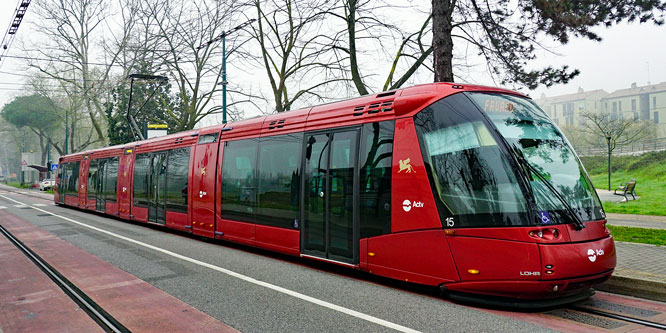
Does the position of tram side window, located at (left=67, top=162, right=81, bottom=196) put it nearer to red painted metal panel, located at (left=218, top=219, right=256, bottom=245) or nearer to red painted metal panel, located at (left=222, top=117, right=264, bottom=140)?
red painted metal panel, located at (left=222, top=117, right=264, bottom=140)

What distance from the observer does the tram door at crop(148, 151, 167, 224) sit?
14.3 meters

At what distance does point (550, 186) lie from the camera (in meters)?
5.61

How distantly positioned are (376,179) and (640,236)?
770cm

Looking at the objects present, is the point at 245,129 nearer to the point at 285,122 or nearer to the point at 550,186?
the point at 285,122

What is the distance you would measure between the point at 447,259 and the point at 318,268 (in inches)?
124

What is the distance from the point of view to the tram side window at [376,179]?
22.3ft

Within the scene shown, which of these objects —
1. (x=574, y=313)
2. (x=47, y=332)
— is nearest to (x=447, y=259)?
(x=574, y=313)

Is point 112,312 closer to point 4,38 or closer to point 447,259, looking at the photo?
point 447,259

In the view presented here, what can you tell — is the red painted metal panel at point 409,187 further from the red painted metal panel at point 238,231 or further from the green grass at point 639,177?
the green grass at point 639,177

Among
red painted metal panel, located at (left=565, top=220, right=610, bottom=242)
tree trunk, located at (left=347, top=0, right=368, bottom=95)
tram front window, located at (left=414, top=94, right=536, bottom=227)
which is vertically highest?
tree trunk, located at (left=347, top=0, right=368, bottom=95)

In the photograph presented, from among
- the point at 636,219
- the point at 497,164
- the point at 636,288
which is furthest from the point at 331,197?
the point at 636,219

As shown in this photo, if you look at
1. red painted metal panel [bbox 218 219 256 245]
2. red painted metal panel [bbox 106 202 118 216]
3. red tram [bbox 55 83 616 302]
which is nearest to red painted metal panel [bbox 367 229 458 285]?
red tram [bbox 55 83 616 302]

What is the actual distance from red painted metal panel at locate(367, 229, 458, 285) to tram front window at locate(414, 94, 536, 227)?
41cm

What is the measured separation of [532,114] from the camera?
6.45 meters
